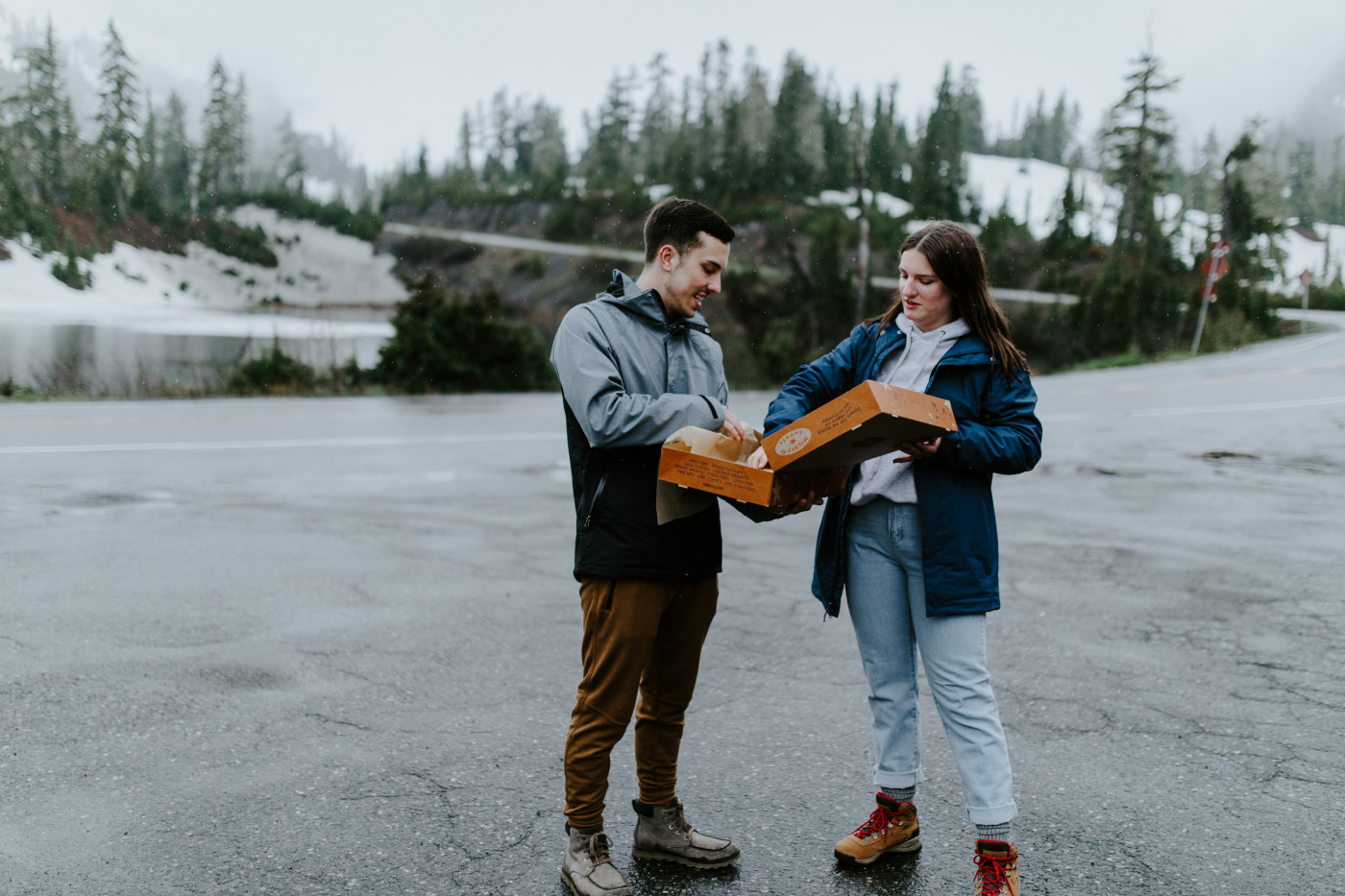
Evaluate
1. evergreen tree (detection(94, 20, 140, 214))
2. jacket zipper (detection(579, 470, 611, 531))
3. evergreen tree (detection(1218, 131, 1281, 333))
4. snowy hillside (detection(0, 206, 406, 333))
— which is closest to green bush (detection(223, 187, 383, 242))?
snowy hillside (detection(0, 206, 406, 333))

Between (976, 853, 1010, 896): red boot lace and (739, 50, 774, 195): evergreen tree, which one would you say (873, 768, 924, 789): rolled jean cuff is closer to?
(976, 853, 1010, 896): red boot lace

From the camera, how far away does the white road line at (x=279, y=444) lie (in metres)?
10.7

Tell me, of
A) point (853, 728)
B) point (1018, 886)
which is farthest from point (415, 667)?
point (1018, 886)

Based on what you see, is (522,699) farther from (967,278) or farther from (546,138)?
(546,138)

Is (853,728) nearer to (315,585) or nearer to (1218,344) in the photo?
(315,585)

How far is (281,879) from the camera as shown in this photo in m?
2.63

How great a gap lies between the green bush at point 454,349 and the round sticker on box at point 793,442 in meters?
19.8

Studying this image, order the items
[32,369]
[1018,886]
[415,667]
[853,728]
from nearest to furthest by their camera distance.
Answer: [1018,886] → [853,728] → [415,667] → [32,369]

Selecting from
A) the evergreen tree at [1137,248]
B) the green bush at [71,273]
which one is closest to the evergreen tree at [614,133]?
the evergreen tree at [1137,248]

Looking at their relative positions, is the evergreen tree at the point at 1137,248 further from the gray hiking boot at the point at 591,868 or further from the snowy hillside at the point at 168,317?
the gray hiking boot at the point at 591,868

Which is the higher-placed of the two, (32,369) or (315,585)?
(32,369)

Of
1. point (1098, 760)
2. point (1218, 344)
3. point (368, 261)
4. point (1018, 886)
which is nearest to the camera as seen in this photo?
point (1018, 886)

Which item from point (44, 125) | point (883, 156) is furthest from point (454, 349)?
point (883, 156)

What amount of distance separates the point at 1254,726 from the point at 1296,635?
5.09ft
